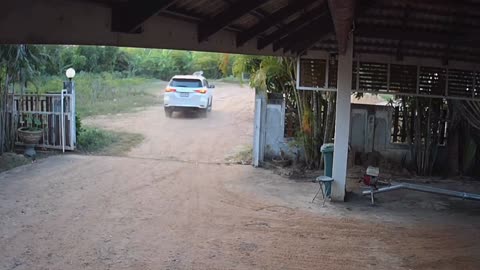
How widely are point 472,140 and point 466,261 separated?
6985mm

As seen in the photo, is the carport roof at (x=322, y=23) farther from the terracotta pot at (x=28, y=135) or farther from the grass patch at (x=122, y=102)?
the grass patch at (x=122, y=102)

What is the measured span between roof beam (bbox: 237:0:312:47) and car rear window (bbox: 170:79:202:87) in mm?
14059

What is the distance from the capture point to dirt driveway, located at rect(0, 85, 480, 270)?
682 centimetres

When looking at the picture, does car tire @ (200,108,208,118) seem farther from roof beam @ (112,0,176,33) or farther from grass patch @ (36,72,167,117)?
roof beam @ (112,0,176,33)

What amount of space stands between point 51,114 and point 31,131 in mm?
810

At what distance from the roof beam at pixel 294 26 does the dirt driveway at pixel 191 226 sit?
3.14 metres

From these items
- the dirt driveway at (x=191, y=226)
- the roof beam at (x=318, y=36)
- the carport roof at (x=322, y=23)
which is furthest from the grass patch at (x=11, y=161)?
the roof beam at (x=318, y=36)

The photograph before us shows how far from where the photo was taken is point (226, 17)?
20.5 feet

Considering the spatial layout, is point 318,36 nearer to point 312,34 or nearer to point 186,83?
point 312,34

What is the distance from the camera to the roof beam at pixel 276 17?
748cm

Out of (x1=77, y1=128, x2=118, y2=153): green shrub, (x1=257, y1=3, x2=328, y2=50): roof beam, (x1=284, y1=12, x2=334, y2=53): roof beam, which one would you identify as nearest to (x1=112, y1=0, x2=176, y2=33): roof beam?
(x1=257, y1=3, x2=328, y2=50): roof beam

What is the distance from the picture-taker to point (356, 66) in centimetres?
1163

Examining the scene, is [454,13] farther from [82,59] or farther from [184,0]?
[82,59]

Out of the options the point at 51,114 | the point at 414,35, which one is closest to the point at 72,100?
the point at 51,114
